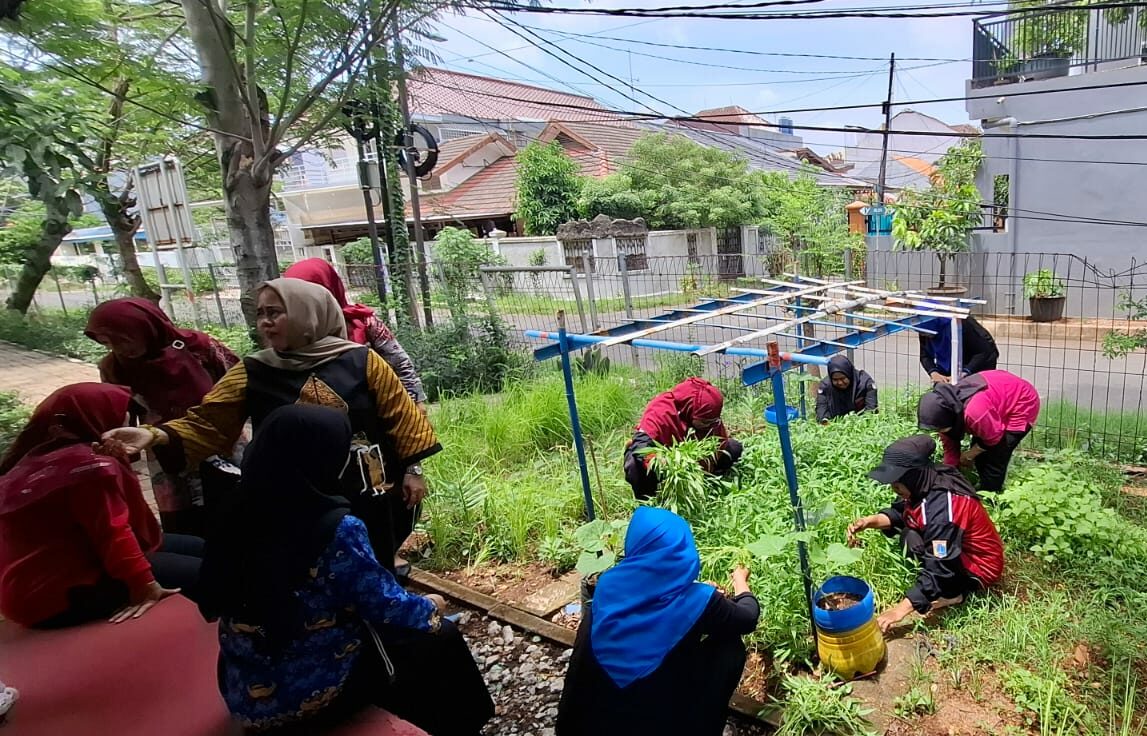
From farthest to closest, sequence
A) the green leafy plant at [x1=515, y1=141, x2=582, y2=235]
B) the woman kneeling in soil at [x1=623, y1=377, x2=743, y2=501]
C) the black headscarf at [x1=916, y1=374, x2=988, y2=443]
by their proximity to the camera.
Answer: the green leafy plant at [x1=515, y1=141, x2=582, y2=235] < the woman kneeling in soil at [x1=623, y1=377, x2=743, y2=501] < the black headscarf at [x1=916, y1=374, x2=988, y2=443]

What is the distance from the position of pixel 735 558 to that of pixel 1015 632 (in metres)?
1.09

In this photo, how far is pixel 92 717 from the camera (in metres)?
2.10

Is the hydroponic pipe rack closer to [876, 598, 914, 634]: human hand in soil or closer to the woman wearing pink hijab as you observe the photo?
[876, 598, 914, 634]: human hand in soil

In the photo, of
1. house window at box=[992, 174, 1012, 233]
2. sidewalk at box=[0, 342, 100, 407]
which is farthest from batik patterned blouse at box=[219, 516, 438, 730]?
house window at box=[992, 174, 1012, 233]

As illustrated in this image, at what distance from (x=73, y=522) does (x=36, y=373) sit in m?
8.90

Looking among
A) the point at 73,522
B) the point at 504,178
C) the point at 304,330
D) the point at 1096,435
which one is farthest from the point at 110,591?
the point at 504,178

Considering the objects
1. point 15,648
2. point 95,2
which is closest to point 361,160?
point 95,2

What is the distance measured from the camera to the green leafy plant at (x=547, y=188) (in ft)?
56.1

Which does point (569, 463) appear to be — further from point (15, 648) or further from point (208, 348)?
point (15, 648)

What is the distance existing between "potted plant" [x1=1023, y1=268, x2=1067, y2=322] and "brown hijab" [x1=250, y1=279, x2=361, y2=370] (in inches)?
444

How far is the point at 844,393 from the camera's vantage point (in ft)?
15.1

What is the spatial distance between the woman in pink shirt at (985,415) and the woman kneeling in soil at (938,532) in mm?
447

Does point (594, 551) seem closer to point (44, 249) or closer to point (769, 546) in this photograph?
point (769, 546)

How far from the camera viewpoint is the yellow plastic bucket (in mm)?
2361
